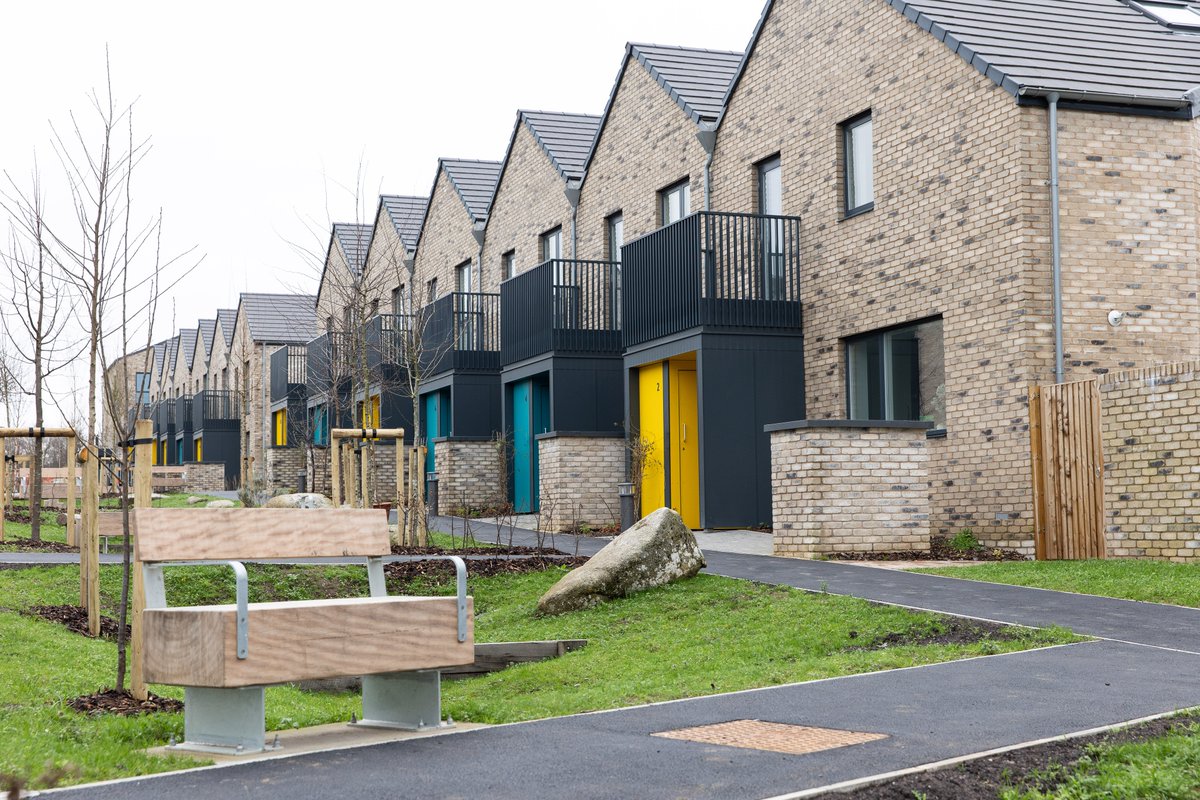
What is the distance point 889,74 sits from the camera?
59.1ft

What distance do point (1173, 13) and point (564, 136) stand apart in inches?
537

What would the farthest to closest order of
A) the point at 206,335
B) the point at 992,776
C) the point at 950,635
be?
1. the point at 206,335
2. the point at 950,635
3. the point at 992,776

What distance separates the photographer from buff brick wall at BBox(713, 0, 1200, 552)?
15.6 meters

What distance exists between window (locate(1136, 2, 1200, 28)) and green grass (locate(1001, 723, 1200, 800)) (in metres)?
15.8

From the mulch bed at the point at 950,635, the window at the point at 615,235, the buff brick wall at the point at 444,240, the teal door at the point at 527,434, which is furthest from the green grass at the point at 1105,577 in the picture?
the buff brick wall at the point at 444,240

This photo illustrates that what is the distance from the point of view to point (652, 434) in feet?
71.7

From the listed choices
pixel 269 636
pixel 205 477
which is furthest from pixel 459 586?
pixel 205 477

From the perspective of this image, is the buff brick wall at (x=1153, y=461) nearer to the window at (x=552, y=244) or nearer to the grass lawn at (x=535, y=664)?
the grass lawn at (x=535, y=664)

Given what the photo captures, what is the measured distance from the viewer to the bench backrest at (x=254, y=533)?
640 centimetres

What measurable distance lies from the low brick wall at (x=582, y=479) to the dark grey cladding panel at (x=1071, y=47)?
877cm

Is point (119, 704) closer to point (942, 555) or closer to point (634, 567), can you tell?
point (634, 567)

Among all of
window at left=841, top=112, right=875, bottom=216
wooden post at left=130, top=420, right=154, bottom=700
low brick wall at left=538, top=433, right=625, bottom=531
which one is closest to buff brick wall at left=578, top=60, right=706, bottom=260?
window at left=841, top=112, right=875, bottom=216

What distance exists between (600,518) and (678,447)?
229 cm

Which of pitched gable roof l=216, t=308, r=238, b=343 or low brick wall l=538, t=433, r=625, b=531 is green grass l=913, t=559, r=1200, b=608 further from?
pitched gable roof l=216, t=308, r=238, b=343
